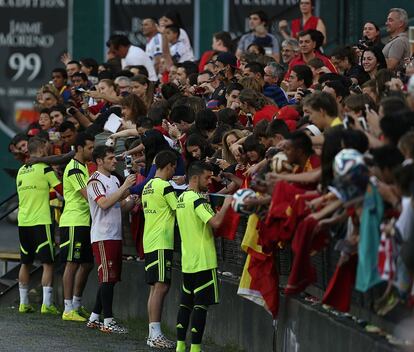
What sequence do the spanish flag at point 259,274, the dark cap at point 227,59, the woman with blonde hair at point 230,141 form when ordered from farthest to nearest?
the dark cap at point 227,59 < the woman with blonde hair at point 230,141 < the spanish flag at point 259,274

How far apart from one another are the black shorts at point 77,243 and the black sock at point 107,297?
113 centimetres

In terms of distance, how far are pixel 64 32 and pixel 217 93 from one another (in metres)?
10.0

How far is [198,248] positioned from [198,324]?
0.70m

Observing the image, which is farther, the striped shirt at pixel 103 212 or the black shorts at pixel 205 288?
the striped shirt at pixel 103 212

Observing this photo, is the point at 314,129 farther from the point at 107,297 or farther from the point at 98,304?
the point at 98,304

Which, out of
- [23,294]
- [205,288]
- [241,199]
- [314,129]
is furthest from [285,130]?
[23,294]

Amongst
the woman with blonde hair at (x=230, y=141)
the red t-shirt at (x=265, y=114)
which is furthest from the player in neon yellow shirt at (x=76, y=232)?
the woman with blonde hair at (x=230, y=141)

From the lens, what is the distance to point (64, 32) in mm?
26984

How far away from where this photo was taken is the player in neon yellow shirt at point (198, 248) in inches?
555

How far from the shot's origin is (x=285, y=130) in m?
13.2

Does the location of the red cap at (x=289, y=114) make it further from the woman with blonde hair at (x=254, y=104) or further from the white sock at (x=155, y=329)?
the white sock at (x=155, y=329)

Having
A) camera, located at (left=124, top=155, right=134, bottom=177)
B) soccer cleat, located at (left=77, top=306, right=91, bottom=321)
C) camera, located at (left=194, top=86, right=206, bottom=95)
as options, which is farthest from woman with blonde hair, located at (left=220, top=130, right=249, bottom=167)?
soccer cleat, located at (left=77, top=306, right=91, bottom=321)

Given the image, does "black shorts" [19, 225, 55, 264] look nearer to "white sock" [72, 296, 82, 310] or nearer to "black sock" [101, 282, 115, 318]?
"white sock" [72, 296, 82, 310]

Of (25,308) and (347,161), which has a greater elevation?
(347,161)
